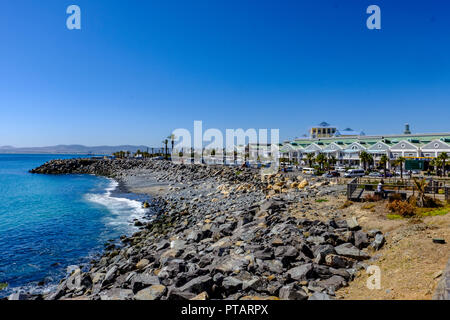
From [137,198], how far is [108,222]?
14.4 m

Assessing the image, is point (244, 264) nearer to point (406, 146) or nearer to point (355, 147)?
point (406, 146)

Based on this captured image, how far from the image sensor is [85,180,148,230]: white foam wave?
98.4 ft

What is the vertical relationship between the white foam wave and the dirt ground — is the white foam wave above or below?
below

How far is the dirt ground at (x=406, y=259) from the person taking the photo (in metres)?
8.62

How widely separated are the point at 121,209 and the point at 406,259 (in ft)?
108

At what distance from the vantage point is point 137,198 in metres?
43.8

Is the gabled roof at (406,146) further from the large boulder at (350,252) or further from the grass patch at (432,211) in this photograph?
the large boulder at (350,252)

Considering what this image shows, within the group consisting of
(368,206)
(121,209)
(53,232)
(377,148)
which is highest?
(377,148)

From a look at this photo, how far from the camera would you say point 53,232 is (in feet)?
86.9

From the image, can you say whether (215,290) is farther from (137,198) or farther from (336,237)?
(137,198)

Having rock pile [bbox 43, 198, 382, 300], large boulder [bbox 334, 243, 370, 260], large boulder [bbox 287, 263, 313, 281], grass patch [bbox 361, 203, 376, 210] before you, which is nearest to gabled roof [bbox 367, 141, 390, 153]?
grass patch [bbox 361, 203, 376, 210]

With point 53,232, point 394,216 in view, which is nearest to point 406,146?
point 394,216

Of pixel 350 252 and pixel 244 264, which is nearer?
pixel 244 264

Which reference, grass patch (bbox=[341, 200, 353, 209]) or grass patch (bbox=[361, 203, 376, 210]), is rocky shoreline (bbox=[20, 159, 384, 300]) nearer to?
grass patch (bbox=[361, 203, 376, 210])
